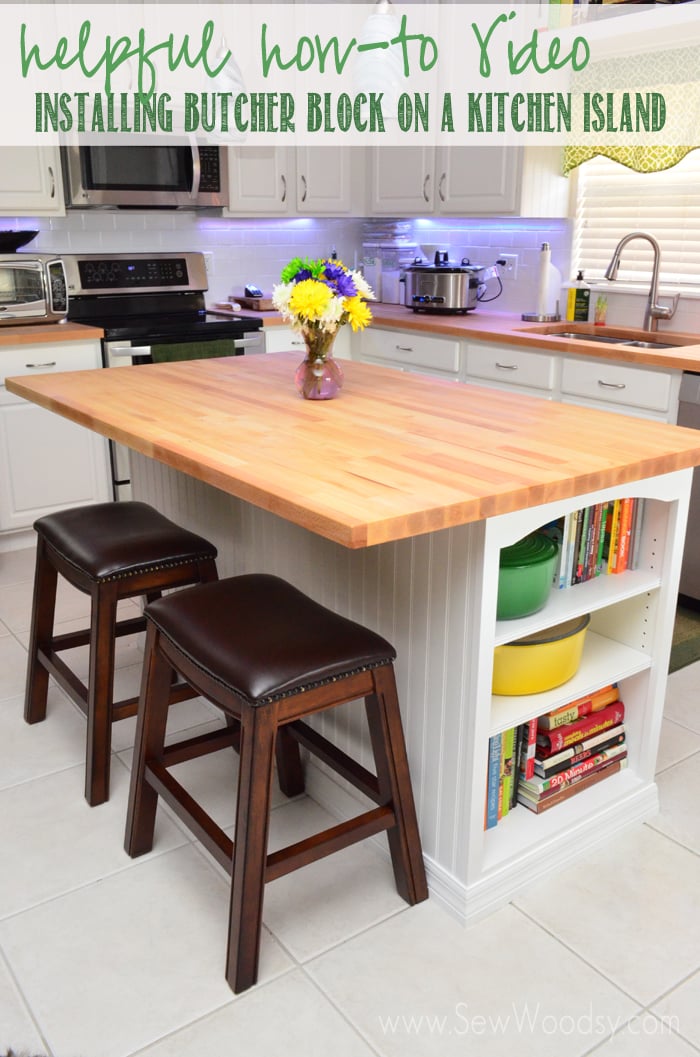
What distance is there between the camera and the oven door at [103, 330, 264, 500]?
4.04 metres

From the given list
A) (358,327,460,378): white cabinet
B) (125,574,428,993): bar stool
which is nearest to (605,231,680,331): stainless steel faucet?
(358,327,460,378): white cabinet

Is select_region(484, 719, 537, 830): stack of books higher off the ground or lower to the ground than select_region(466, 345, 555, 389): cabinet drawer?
lower

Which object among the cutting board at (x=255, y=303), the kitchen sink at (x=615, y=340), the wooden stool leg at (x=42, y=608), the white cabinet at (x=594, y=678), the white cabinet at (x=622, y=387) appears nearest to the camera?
the white cabinet at (x=594, y=678)

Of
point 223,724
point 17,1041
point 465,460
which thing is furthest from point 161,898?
point 465,460

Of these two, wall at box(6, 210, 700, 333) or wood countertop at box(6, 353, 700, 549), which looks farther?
wall at box(6, 210, 700, 333)

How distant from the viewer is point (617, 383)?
3457 mm

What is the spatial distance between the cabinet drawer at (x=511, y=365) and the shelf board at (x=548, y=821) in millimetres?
1997

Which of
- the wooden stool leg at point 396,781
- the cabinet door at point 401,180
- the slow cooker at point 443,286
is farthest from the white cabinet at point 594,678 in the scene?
the cabinet door at point 401,180

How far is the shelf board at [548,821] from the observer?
6.25 ft

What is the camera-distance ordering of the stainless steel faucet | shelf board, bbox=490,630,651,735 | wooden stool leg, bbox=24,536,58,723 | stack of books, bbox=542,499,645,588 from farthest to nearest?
1. the stainless steel faucet
2. wooden stool leg, bbox=24,536,58,723
3. stack of books, bbox=542,499,645,588
4. shelf board, bbox=490,630,651,735

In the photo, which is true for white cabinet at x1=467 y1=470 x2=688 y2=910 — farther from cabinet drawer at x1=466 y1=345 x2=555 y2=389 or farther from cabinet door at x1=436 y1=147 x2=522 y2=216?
cabinet door at x1=436 y1=147 x2=522 y2=216

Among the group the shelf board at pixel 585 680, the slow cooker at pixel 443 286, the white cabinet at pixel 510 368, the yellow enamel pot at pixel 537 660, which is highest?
the slow cooker at pixel 443 286

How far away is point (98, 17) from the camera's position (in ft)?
13.0
